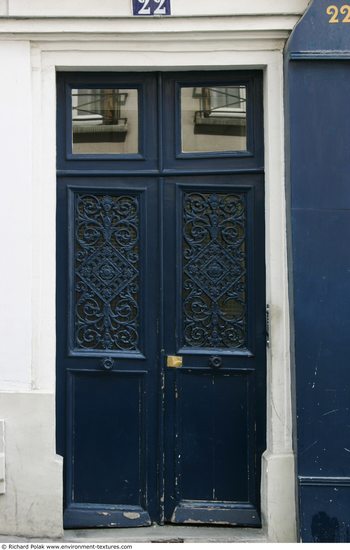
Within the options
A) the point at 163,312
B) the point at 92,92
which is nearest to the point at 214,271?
the point at 163,312

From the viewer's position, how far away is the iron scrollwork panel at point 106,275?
6047 millimetres

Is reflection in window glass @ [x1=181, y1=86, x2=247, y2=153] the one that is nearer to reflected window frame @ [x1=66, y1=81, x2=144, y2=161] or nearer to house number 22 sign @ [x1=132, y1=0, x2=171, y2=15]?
reflected window frame @ [x1=66, y1=81, x2=144, y2=161]

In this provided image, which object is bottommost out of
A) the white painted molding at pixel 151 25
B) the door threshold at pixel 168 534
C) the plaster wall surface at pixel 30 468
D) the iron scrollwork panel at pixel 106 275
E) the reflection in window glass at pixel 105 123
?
the door threshold at pixel 168 534

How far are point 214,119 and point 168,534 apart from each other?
3.04 meters

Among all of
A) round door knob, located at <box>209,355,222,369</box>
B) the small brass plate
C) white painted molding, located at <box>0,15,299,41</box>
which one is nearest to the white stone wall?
white painted molding, located at <box>0,15,299,41</box>

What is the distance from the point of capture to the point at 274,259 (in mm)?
5875

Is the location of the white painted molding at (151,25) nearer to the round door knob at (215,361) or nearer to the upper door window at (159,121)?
the upper door window at (159,121)

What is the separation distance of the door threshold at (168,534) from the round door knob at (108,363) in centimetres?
119

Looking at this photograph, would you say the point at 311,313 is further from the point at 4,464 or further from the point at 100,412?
the point at 4,464

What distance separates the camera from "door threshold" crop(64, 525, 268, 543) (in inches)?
231

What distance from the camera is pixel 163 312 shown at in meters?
6.05

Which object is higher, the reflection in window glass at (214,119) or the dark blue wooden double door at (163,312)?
the reflection in window glass at (214,119)

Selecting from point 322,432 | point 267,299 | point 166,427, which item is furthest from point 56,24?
point 322,432

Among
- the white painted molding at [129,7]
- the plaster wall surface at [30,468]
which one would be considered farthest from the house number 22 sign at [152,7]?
the plaster wall surface at [30,468]
